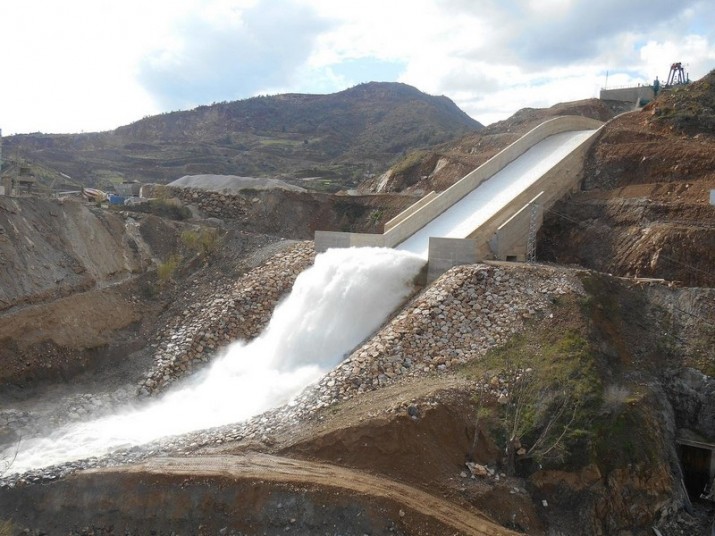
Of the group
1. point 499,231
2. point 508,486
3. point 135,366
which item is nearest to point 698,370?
point 508,486

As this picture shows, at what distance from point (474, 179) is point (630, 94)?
22.5m

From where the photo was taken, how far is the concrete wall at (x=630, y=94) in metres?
36.5

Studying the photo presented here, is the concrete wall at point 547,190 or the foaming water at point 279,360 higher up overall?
the concrete wall at point 547,190

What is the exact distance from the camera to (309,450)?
9805 millimetres

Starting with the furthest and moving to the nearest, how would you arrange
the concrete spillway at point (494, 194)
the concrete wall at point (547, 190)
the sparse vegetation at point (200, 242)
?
the sparse vegetation at point (200, 242)
the concrete spillway at point (494, 194)
the concrete wall at point (547, 190)

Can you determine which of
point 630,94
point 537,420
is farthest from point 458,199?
point 630,94

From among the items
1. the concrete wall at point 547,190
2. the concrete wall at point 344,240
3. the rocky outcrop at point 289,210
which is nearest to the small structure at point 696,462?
the concrete wall at point 547,190

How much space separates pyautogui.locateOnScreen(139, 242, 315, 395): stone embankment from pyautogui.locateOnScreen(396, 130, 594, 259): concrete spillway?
385 centimetres

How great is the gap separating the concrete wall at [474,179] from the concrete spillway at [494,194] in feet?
0.57

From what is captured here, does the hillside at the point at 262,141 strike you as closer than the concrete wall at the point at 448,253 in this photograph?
No

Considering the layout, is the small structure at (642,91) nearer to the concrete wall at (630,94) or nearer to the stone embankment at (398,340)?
the concrete wall at (630,94)

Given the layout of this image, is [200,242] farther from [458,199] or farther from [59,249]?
[458,199]

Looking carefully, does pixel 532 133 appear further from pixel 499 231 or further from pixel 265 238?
pixel 265 238

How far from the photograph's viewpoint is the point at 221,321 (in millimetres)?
15344
